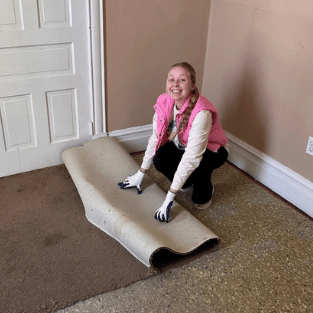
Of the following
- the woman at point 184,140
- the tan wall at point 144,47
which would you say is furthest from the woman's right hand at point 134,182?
the tan wall at point 144,47

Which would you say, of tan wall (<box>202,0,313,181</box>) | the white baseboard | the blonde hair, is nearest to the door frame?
the white baseboard

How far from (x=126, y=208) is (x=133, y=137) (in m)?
Answer: 0.98

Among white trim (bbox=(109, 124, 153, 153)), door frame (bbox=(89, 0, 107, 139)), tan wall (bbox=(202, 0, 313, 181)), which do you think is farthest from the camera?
white trim (bbox=(109, 124, 153, 153))

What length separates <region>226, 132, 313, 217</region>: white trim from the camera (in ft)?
7.79

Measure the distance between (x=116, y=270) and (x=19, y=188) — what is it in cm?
105

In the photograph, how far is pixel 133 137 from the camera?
304 cm

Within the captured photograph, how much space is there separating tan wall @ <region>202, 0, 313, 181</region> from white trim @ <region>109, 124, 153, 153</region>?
2.12 feet

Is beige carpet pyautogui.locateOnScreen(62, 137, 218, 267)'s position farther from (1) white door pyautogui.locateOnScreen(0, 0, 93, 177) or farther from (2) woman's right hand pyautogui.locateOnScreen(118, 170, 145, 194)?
(1) white door pyautogui.locateOnScreen(0, 0, 93, 177)

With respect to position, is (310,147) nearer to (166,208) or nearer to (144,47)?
(166,208)

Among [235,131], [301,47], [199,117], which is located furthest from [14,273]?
[301,47]

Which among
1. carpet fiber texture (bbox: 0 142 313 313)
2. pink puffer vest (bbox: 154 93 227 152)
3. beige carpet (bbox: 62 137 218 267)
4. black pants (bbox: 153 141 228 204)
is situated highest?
pink puffer vest (bbox: 154 93 227 152)

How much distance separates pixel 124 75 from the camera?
2.78 m

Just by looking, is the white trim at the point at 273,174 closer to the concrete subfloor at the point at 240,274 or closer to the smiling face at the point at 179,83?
the concrete subfloor at the point at 240,274

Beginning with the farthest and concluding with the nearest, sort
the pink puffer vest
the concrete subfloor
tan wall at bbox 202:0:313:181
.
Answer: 1. tan wall at bbox 202:0:313:181
2. the pink puffer vest
3. the concrete subfloor
